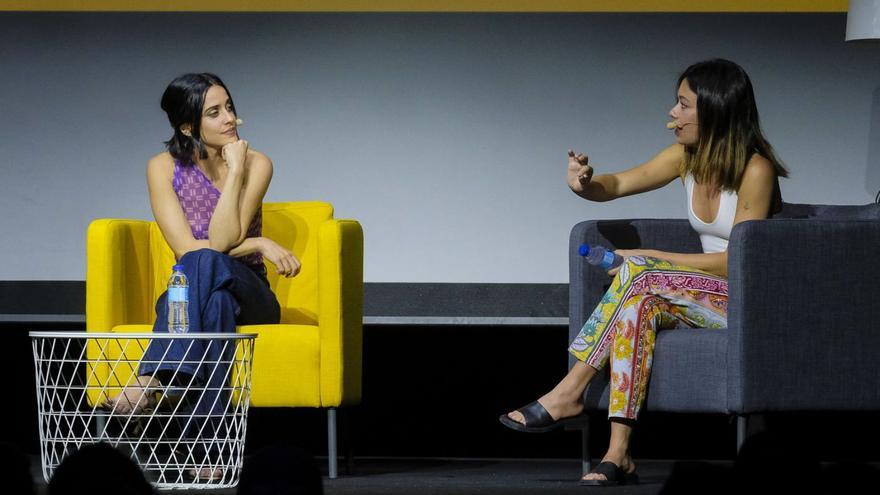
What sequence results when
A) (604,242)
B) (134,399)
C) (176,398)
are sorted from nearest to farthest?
(134,399) → (176,398) → (604,242)

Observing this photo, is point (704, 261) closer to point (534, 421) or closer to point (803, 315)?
point (803, 315)

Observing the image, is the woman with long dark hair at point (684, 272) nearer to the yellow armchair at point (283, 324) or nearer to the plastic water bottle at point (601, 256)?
the plastic water bottle at point (601, 256)

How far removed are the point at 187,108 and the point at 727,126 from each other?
1330 millimetres

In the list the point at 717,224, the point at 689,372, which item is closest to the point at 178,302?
the point at 689,372

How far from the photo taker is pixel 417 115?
481 cm

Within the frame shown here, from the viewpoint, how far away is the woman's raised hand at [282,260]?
120 inches

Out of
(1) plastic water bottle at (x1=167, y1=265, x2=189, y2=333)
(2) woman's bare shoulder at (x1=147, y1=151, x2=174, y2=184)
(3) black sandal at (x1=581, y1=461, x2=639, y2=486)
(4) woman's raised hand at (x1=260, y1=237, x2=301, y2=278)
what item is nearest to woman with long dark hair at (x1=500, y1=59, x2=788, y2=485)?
(3) black sandal at (x1=581, y1=461, x2=639, y2=486)

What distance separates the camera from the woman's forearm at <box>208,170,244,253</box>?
3.14 m

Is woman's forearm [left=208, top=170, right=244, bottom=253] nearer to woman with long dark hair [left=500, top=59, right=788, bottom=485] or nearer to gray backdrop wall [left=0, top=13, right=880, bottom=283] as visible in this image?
woman with long dark hair [left=500, top=59, right=788, bottom=485]

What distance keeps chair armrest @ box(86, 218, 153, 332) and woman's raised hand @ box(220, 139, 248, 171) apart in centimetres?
35

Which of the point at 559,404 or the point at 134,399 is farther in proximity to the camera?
the point at 559,404

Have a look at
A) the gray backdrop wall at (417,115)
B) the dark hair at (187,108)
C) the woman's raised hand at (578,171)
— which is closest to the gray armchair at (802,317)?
the woman's raised hand at (578,171)

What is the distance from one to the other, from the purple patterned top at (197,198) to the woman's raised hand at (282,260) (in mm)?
200

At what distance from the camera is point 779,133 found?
4762 mm
